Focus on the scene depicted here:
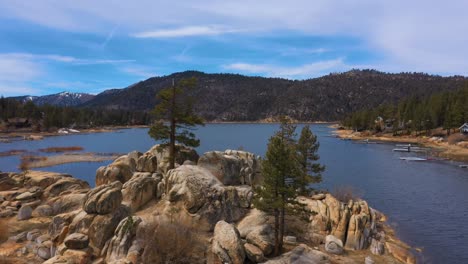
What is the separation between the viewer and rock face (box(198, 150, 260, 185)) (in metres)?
36.2

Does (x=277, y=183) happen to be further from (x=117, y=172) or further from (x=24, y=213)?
(x=24, y=213)

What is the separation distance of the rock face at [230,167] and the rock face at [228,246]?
11.7m

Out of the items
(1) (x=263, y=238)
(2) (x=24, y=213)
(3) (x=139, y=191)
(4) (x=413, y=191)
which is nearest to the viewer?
(1) (x=263, y=238)

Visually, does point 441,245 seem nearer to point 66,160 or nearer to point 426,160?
point 426,160

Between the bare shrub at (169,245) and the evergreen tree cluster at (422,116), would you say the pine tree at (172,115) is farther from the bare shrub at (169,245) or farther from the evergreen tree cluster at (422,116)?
the evergreen tree cluster at (422,116)

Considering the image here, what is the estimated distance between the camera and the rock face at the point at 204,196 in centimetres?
2867

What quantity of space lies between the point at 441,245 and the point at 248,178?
18.7 m

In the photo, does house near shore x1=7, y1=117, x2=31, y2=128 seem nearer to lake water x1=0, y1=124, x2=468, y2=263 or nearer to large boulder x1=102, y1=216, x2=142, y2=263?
lake water x1=0, y1=124, x2=468, y2=263

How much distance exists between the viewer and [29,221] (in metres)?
33.2

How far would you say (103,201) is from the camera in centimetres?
2697

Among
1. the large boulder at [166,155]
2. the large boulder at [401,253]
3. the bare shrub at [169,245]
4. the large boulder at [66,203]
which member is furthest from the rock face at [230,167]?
the large boulder at [401,253]

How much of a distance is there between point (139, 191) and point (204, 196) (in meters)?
6.62

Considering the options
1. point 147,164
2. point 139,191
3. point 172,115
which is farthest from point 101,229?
point 172,115

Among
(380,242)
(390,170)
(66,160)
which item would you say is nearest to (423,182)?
(390,170)
